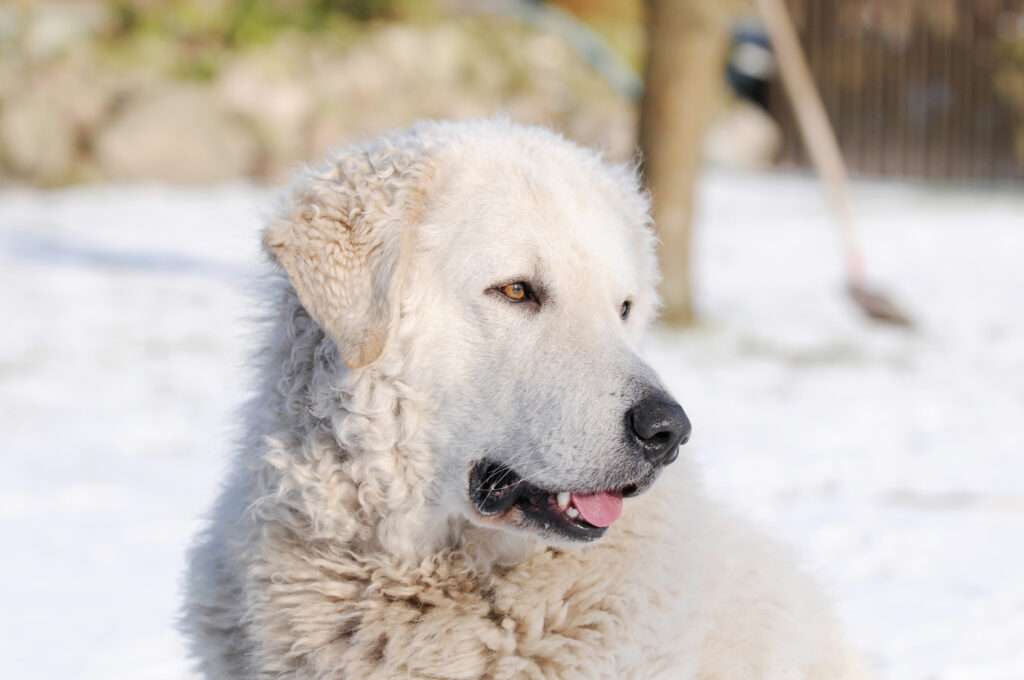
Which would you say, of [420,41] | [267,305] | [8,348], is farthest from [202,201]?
[267,305]

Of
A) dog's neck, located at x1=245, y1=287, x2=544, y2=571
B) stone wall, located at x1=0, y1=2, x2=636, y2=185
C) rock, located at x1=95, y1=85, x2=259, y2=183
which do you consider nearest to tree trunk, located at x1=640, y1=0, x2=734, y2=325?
stone wall, located at x1=0, y1=2, x2=636, y2=185

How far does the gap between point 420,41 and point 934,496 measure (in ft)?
42.6

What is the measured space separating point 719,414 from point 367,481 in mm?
5377

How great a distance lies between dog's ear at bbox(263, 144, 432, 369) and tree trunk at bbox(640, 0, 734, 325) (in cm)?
669

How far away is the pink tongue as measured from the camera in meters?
2.65

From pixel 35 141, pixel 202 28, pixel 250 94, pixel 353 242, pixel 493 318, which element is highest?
pixel 353 242

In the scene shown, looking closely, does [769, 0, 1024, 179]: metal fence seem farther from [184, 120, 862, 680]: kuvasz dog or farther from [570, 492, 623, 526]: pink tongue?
[570, 492, 623, 526]: pink tongue

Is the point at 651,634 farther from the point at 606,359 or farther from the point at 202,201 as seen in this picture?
the point at 202,201

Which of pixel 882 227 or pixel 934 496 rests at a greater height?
pixel 934 496

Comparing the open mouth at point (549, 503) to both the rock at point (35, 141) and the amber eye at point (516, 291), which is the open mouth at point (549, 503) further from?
the rock at point (35, 141)

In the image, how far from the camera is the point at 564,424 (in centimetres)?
262

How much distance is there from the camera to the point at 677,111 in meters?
9.55

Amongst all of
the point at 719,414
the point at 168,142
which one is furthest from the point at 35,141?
the point at 719,414

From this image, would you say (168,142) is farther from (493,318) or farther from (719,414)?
(493,318)
